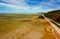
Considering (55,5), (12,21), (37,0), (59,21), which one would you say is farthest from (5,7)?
(59,21)

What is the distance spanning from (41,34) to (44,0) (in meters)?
0.92

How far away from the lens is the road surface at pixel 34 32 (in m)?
2.35

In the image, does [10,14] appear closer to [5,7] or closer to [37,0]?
[5,7]

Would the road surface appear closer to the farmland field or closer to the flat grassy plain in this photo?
the farmland field

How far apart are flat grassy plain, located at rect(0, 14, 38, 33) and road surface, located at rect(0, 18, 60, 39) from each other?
11 centimetres

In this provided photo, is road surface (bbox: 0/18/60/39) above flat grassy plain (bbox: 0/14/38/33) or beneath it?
beneath

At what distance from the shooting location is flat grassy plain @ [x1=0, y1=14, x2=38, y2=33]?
2596mm

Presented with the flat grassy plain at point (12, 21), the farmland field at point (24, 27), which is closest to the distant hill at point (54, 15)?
the farmland field at point (24, 27)

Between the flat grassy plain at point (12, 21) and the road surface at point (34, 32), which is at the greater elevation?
the flat grassy plain at point (12, 21)

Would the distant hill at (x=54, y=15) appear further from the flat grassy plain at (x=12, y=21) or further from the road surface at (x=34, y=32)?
the flat grassy plain at (x=12, y=21)

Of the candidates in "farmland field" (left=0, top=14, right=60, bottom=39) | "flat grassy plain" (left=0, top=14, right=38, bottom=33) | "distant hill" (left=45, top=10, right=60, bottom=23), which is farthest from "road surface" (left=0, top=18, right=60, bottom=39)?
"distant hill" (left=45, top=10, right=60, bottom=23)

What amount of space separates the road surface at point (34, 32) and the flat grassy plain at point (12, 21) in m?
0.11

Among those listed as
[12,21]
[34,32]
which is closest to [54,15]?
[34,32]

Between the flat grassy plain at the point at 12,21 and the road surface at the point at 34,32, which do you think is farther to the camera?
the flat grassy plain at the point at 12,21
